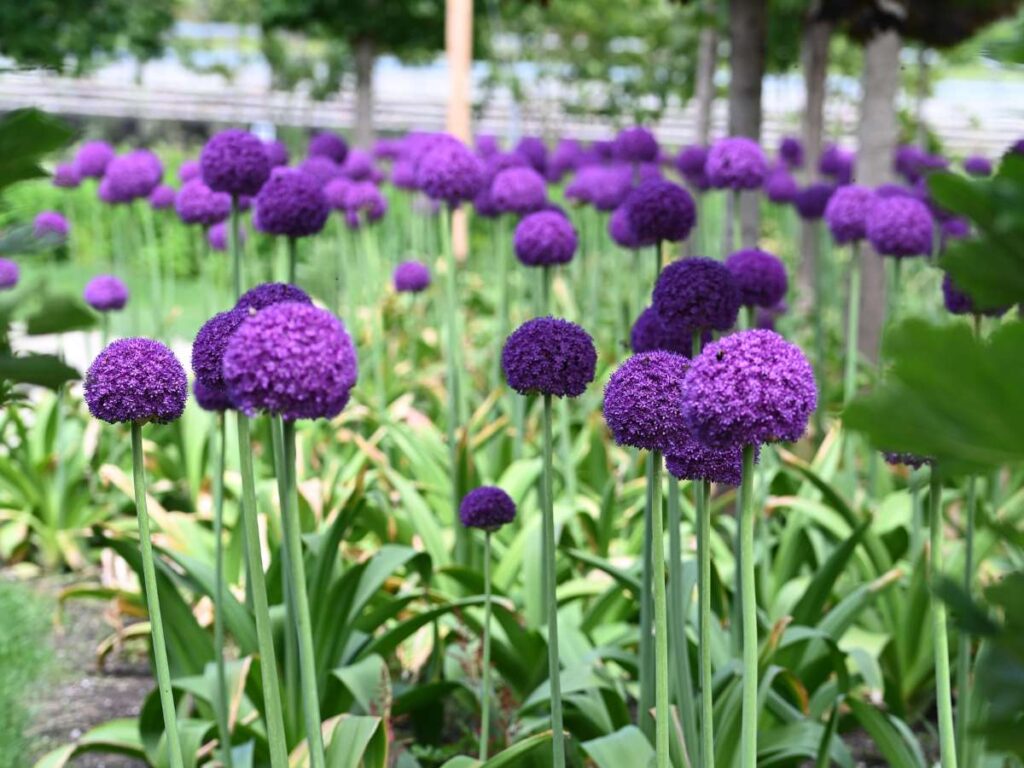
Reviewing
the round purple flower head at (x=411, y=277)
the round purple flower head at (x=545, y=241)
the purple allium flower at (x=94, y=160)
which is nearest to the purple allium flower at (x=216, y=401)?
the round purple flower head at (x=545, y=241)

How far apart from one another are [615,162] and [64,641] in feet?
15.1

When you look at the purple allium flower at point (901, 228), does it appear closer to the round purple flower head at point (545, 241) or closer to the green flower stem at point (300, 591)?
the round purple flower head at point (545, 241)

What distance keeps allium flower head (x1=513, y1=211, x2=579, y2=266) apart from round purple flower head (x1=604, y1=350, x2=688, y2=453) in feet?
7.34

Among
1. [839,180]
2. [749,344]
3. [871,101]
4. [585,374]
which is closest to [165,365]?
[585,374]

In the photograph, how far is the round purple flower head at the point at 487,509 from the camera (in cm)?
281

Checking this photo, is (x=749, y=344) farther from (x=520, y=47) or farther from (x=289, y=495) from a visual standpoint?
(x=520, y=47)

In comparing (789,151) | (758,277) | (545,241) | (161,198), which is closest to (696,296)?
(758,277)

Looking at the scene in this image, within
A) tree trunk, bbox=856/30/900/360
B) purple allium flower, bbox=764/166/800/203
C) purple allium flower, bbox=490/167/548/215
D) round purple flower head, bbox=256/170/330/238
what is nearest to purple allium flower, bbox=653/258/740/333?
round purple flower head, bbox=256/170/330/238

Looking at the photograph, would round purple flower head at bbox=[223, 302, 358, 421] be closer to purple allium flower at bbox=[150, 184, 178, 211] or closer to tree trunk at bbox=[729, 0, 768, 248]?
tree trunk at bbox=[729, 0, 768, 248]

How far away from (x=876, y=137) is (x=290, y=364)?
544 cm

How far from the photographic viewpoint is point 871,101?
6508mm

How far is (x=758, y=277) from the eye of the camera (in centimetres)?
361

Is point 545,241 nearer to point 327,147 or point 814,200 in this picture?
point 814,200

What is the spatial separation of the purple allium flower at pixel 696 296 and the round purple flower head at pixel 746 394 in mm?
773
